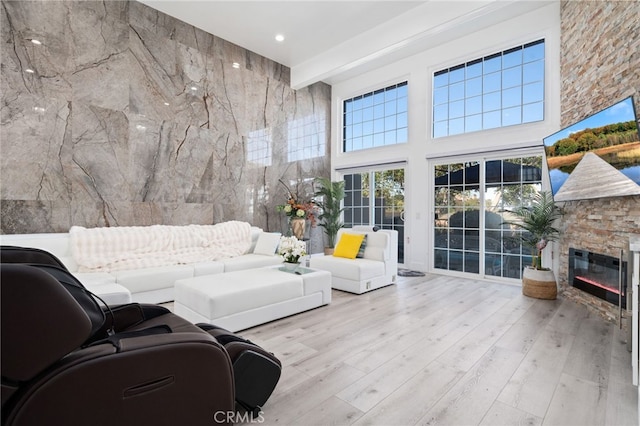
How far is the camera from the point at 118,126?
427 centimetres

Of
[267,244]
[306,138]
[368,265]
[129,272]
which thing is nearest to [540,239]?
[368,265]

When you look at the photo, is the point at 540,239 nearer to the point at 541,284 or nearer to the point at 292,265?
the point at 541,284

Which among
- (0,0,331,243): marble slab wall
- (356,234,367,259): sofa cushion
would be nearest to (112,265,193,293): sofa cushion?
(0,0,331,243): marble slab wall

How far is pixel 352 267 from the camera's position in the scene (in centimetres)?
413

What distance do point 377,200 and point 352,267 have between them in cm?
275

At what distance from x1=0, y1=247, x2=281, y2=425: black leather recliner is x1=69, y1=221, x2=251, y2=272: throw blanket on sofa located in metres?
2.78

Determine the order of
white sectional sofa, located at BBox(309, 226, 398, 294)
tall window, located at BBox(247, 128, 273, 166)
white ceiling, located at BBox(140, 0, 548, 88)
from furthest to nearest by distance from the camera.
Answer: tall window, located at BBox(247, 128, 273, 166) < white ceiling, located at BBox(140, 0, 548, 88) < white sectional sofa, located at BBox(309, 226, 398, 294)

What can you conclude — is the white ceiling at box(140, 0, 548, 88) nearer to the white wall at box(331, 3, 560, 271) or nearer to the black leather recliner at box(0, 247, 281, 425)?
the white wall at box(331, 3, 560, 271)

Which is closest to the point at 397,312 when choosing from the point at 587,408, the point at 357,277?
the point at 357,277

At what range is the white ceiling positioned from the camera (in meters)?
4.29

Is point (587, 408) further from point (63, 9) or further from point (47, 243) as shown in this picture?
point (63, 9)

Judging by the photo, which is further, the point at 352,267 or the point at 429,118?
the point at 429,118

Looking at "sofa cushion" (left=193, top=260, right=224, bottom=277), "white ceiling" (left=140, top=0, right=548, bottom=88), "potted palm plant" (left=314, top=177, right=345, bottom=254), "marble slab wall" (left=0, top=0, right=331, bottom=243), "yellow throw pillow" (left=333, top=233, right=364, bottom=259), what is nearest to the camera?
"marble slab wall" (left=0, top=0, right=331, bottom=243)

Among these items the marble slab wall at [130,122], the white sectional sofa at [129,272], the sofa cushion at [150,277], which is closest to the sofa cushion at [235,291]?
the white sectional sofa at [129,272]
